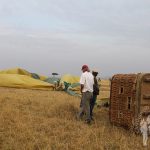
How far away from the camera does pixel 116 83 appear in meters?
11.2

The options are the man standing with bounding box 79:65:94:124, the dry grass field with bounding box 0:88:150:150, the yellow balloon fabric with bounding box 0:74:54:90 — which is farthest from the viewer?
the yellow balloon fabric with bounding box 0:74:54:90

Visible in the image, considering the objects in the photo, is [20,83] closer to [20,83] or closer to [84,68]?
[20,83]

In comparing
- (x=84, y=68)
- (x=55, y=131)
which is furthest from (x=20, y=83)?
(x=55, y=131)

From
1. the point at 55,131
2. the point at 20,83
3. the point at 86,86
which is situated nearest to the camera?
the point at 55,131

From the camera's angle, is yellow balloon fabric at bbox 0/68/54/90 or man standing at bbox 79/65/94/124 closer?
man standing at bbox 79/65/94/124

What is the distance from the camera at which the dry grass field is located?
8.47 metres

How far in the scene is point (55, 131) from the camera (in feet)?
31.8

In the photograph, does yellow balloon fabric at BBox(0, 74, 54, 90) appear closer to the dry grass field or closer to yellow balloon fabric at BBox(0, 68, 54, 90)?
yellow balloon fabric at BBox(0, 68, 54, 90)

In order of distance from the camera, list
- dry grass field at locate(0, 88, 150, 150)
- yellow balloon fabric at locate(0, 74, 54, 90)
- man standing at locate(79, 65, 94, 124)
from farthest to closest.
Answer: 1. yellow balloon fabric at locate(0, 74, 54, 90)
2. man standing at locate(79, 65, 94, 124)
3. dry grass field at locate(0, 88, 150, 150)

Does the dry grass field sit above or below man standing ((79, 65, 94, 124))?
below

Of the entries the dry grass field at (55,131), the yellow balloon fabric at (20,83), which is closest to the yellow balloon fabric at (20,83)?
the yellow balloon fabric at (20,83)

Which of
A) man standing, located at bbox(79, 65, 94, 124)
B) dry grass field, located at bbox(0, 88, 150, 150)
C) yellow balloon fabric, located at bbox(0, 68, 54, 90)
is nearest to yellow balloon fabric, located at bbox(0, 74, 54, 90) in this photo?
yellow balloon fabric, located at bbox(0, 68, 54, 90)

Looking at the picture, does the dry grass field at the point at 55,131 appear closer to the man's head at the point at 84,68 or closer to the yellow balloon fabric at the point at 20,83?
the man's head at the point at 84,68

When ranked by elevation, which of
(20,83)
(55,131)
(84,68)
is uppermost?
(84,68)
